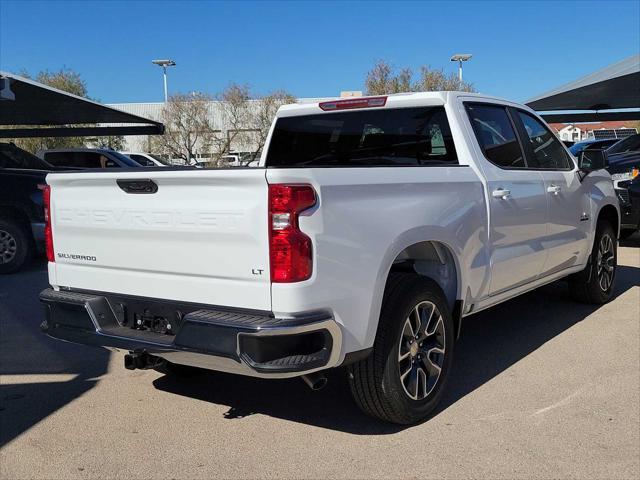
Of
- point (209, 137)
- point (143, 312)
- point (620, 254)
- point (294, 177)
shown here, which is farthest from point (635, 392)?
point (209, 137)

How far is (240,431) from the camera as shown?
3.66 meters

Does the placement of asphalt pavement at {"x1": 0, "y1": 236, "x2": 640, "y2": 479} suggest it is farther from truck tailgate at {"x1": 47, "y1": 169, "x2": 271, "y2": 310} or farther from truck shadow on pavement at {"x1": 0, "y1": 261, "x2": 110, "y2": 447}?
truck tailgate at {"x1": 47, "y1": 169, "x2": 271, "y2": 310}

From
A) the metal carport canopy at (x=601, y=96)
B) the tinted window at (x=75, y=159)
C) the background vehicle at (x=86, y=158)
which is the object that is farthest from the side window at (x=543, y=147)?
the tinted window at (x=75, y=159)

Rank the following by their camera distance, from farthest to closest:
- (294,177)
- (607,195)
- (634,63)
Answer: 1. (634,63)
2. (607,195)
3. (294,177)

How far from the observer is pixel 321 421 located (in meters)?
3.79

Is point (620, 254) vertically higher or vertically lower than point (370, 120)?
lower

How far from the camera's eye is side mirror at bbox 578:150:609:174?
5746mm

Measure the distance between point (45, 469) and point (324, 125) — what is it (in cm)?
314

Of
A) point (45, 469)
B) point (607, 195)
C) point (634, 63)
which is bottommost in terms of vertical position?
point (45, 469)

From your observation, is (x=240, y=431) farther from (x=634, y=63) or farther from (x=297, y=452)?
(x=634, y=63)

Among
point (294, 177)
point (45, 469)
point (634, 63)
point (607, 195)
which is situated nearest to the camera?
point (294, 177)

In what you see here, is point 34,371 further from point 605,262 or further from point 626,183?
point 626,183

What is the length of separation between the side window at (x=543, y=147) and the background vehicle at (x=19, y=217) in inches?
266

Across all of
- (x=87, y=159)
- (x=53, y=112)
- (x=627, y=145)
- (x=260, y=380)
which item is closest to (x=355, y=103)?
(x=260, y=380)
